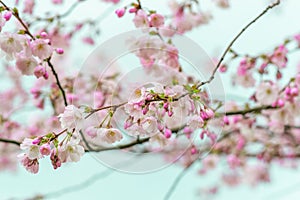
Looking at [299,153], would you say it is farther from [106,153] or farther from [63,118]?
[63,118]

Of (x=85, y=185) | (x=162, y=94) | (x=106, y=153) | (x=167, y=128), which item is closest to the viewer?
(x=162, y=94)

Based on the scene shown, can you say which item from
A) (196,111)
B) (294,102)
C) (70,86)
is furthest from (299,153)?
(196,111)

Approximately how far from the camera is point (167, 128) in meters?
1.96

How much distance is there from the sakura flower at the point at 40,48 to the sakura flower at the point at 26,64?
0.08 m

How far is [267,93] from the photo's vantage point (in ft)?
8.99

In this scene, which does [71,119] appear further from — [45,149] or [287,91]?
[287,91]

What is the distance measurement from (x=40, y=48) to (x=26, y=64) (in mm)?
147

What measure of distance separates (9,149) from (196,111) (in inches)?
118

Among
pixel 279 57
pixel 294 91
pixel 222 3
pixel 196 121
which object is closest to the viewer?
pixel 196 121

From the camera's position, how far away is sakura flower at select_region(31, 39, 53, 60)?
6.35ft

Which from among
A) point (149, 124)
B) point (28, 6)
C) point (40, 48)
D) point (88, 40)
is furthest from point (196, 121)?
point (88, 40)

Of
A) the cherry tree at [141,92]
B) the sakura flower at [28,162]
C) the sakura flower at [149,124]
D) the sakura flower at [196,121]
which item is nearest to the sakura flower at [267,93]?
the cherry tree at [141,92]

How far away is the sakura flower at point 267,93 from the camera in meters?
2.73

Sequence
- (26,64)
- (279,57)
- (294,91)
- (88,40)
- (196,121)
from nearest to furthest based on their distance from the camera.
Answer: (196,121)
(26,64)
(294,91)
(279,57)
(88,40)
